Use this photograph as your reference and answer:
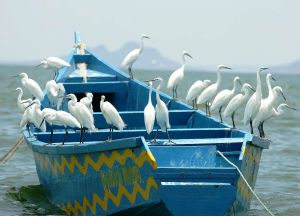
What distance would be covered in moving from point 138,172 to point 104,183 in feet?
2.72

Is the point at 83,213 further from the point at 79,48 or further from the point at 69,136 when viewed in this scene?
the point at 79,48

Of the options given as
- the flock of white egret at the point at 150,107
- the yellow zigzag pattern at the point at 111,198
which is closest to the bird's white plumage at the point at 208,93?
the flock of white egret at the point at 150,107

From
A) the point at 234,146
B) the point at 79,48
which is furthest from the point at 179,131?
the point at 79,48

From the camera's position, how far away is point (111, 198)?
34.8ft

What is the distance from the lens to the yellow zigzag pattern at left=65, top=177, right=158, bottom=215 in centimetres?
998

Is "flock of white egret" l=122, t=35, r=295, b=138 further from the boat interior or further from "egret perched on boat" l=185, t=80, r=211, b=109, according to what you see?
the boat interior

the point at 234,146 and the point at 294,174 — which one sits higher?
the point at 234,146

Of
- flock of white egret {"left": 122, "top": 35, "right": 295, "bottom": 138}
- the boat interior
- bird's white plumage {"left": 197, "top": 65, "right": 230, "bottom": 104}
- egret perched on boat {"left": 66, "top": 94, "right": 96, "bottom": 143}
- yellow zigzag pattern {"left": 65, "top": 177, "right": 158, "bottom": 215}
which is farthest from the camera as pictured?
bird's white plumage {"left": 197, "top": 65, "right": 230, "bottom": 104}

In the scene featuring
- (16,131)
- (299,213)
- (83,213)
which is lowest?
(16,131)

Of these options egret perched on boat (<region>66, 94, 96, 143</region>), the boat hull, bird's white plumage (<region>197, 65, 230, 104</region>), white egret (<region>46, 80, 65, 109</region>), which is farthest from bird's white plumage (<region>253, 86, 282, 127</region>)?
white egret (<region>46, 80, 65, 109</region>)

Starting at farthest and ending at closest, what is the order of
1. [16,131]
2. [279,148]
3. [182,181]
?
1. [16,131]
2. [279,148]
3. [182,181]

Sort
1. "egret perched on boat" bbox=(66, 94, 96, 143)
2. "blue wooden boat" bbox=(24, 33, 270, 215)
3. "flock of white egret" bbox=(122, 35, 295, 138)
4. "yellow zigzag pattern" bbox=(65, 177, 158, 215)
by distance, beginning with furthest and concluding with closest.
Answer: "flock of white egret" bbox=(122, 35, 295, 138) → "egret perched on boat" bbox=(66, 94, 96, 143) → "yellow zigzag pattern" bbox=(65, 177, 158, 215) → "blue wooden boat" bbox=(24, 33, 270, 215)

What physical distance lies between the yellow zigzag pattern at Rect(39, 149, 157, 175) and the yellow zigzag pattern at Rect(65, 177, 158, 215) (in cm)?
24

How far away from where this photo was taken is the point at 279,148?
2344 cm
